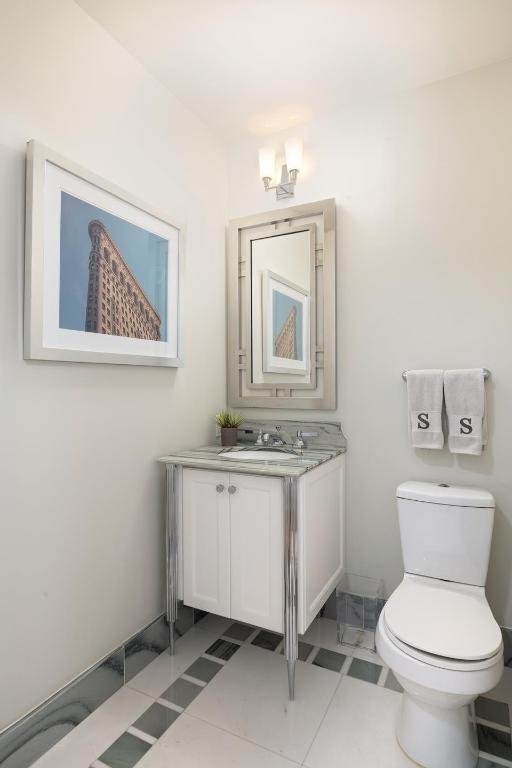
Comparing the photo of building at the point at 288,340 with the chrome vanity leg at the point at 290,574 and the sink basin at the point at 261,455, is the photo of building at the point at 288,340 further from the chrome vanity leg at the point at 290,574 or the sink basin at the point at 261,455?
the chrome vanity leg at the point at 290,574

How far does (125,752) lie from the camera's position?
1426mm

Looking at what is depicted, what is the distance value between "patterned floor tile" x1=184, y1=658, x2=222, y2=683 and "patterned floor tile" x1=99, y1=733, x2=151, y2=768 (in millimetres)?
360

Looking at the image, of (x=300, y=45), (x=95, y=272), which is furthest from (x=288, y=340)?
(x=300, y=45)

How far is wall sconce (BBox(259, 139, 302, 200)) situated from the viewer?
2248mm

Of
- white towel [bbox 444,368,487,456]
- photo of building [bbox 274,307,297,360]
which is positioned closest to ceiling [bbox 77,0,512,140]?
photo of building [bbox 274,307,297,360]

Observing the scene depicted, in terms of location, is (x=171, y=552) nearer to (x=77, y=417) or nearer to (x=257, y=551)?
(x=257, y=551)

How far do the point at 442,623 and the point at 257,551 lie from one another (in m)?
0.69

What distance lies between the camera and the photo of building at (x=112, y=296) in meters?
1.65

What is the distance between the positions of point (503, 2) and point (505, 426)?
162 centimetres

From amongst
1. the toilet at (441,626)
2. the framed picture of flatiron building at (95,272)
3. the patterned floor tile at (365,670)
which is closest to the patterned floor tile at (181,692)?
the patterned floor tile at (365,670)

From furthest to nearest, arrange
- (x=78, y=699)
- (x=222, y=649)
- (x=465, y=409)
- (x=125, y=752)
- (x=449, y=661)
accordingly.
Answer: (x=222, y=649)
(x=465, y=409)
(x=78, y=699)
(x=125, y=752)
(x=449, y=661)

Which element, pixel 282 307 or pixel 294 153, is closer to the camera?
pixel 294 153

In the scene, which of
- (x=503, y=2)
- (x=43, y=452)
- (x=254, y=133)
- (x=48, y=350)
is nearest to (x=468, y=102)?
(x=503, y=2)

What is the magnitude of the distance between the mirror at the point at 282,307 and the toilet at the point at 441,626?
34.2 inches
